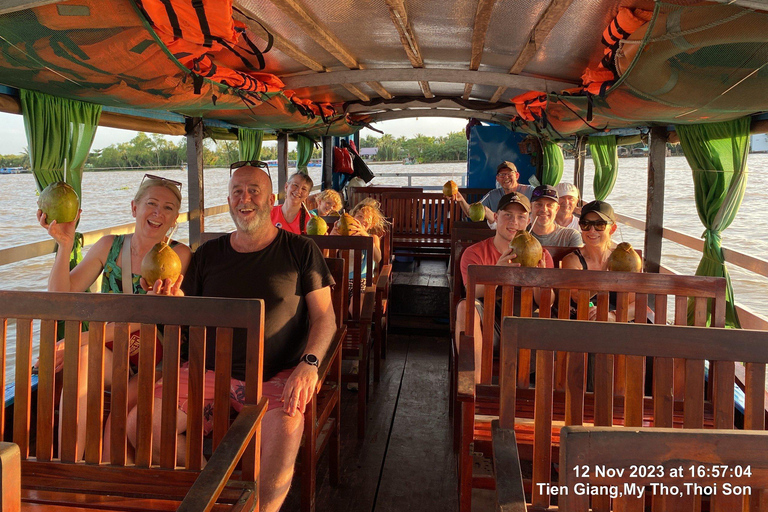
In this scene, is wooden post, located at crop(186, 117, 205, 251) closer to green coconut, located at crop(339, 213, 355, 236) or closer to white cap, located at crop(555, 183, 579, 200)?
green coconut, located at crop(339, 213, 355, 236)

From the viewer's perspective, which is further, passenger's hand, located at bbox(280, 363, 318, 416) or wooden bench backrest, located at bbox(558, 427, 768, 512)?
passenger's hand, located at bbox(280, 363, 318, 416)

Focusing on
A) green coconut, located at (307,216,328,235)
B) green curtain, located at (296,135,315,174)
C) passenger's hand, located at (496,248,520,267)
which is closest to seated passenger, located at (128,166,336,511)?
passenger's hand, located at (496,248,520,267)

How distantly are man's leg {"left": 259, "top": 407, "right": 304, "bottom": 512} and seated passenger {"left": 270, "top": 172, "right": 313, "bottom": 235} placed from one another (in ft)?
8.56

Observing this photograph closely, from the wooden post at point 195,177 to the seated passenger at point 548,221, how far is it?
9.83 feet

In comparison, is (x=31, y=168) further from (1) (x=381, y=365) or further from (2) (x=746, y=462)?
(2) (x=746, y=462)

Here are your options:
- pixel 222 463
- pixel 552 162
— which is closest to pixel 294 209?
pixel 222 463

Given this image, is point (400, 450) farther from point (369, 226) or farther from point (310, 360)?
point (369, 226)

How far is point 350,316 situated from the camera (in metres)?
3.96

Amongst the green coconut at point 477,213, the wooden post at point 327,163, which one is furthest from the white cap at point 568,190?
the wooden post at point 327,163

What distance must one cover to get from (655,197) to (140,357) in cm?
452

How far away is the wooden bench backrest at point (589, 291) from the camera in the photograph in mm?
2213

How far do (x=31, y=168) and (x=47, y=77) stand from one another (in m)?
0.92

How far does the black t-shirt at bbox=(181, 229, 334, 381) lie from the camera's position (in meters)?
2.40

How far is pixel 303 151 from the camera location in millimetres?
8734
